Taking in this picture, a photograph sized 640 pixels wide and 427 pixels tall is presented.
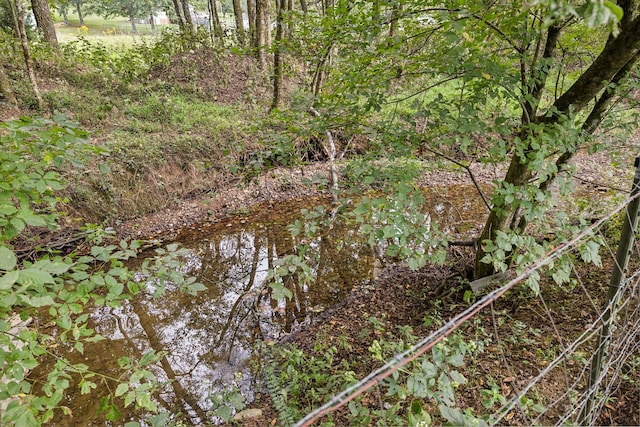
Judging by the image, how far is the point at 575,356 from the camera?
115 inches

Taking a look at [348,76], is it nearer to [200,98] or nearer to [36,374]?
[36,374]

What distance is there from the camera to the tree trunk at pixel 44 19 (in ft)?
31.8

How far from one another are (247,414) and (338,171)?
11.7 ft

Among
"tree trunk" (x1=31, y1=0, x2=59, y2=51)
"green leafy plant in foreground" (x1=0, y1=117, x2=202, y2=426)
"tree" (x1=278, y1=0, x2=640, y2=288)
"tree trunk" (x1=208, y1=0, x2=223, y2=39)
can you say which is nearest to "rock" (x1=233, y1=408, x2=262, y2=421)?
"green leafy plant in foreground" (x1=0, y1=117, x2=202, y2=426)

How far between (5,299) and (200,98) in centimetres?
997

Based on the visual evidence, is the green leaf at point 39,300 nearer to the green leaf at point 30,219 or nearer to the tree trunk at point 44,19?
the green leaf at point 30,219

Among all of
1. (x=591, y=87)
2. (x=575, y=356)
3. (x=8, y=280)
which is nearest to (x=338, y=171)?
(x=591, y=87)

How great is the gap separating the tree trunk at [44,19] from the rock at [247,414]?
37.8 ft

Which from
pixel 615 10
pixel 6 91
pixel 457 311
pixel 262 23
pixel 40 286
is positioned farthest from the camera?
pixel 262 23

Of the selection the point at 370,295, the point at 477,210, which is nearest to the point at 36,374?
the point at 370,295

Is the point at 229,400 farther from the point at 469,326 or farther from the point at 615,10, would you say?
the point at 615,10

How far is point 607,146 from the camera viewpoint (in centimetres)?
254

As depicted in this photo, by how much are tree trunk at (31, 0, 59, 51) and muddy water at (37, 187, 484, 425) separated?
26.8 ft

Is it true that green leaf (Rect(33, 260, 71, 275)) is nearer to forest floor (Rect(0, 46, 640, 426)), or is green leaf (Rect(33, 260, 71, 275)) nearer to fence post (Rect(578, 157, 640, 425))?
forest floor (Rect(0, 46, 640, 426))
